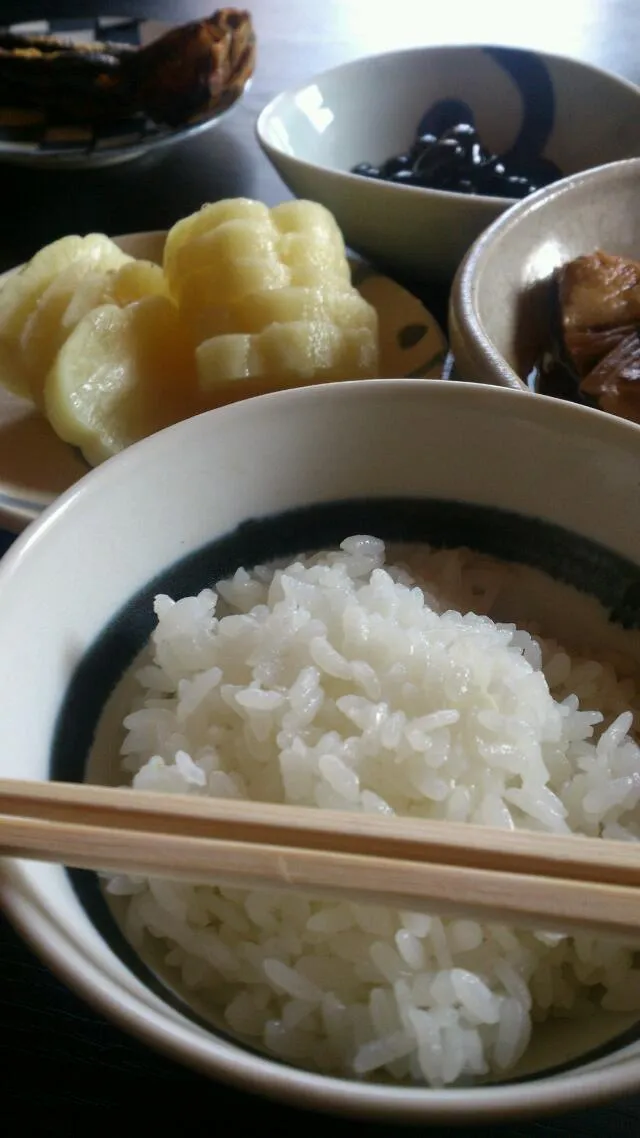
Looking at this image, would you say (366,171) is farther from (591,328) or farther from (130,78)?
(591,328)

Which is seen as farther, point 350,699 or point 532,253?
point 532,253

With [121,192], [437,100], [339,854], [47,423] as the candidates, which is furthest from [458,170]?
[339,854]

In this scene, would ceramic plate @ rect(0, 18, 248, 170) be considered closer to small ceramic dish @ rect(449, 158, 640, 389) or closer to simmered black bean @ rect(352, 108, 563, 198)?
simmered black bean @ rect(352, 108, 563, 198)

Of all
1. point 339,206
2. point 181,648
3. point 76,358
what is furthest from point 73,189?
point 181,648

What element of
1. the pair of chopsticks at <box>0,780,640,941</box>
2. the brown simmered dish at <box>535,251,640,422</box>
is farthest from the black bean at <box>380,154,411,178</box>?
the pair of chopsticks at <box>0,780,640,941</box>

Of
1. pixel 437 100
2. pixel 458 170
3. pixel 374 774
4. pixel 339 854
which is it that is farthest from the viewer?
pixel 437 100

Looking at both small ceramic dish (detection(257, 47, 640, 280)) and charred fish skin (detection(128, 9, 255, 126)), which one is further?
charred fish skin (detection(128, 9, 255, 126))
